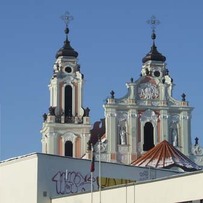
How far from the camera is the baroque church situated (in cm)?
8919

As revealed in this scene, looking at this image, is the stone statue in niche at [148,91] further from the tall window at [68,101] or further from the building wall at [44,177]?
the building wall at [44,177]

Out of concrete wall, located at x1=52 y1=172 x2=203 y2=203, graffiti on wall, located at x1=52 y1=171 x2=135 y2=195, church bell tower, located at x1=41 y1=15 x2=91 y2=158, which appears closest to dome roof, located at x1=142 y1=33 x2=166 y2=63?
church bell tower, located at x1=41 y1=15 x2=91 y2=158

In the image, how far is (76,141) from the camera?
93062 millimetres

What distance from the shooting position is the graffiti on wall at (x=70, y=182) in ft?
170

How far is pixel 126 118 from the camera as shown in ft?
295

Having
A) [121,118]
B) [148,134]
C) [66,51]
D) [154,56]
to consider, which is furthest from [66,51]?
[148,134]

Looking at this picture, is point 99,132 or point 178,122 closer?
point 178,122

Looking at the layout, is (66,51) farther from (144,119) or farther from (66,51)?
(144,119)

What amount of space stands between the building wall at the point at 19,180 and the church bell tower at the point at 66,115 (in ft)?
127

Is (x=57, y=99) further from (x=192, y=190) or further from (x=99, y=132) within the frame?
(x=192, y=190)

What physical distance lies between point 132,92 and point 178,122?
18.2 ft

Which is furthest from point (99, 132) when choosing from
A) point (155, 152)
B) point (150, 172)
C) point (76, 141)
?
point (150, 172)

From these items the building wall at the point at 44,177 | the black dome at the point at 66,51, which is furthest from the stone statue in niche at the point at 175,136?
the building wall at the point at 44,177

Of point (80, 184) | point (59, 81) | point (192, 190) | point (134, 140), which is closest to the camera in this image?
point (192, 190)
